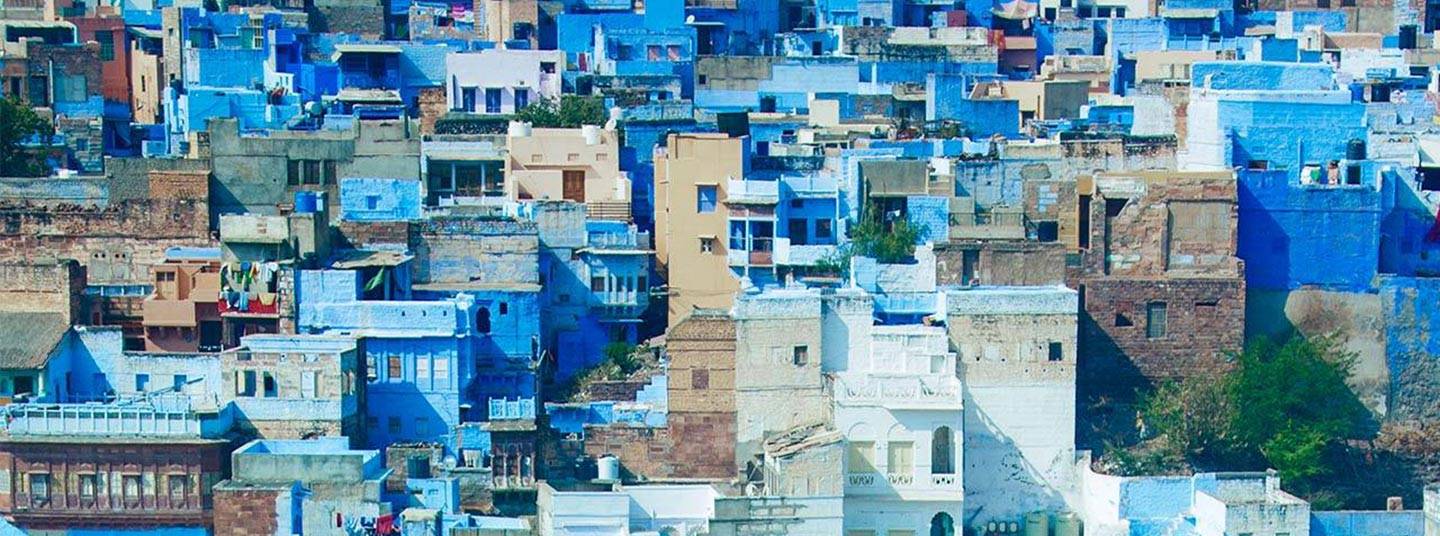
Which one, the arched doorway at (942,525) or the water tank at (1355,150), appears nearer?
the arched doorway at (942,525)

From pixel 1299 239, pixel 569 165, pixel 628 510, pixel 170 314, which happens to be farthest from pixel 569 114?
pixel 628 510

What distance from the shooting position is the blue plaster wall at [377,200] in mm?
54031

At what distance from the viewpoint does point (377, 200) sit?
5422 cm

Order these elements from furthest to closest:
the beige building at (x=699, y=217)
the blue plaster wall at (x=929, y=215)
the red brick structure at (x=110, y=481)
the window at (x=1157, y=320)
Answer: the beige building at (x=699, y=217) → the blue plaster wall at (x=929, y=215) → the window at (x=1157, y=320) → the red brick structure at (x=110, y=481)

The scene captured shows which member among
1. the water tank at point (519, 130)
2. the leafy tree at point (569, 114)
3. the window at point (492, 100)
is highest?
the window at point (492, 100)

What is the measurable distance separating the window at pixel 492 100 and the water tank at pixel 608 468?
1969cm

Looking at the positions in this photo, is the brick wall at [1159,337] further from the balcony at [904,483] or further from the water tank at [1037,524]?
the balcony at [904,483]

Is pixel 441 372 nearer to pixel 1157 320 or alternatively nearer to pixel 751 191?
pixel 751 191

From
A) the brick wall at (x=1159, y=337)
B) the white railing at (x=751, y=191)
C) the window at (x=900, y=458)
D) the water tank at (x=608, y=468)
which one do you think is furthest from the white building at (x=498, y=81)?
the window at (x=900, y=458)

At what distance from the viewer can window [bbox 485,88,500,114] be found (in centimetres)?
6675

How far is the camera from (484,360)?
2012 inches

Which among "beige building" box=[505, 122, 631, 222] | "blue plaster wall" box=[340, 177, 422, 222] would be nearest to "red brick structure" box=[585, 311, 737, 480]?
"blue plaster wall" box=[340, 177, 422, 222]

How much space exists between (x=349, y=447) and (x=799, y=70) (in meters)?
21.5

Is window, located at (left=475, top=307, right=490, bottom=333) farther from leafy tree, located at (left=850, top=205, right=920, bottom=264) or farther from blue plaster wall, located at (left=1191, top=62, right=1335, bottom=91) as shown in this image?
blue plaster wall, located at (left=1191, top=62, right=1335, bottom=91)
